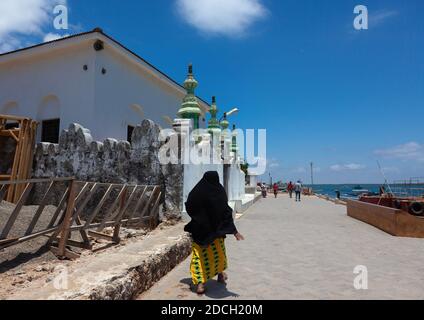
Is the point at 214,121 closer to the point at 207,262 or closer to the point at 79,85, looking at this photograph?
the point at 79,85

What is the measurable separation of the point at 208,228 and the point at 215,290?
0.86 metres

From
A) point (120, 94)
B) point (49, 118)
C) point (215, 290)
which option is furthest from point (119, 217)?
point (49, 118)

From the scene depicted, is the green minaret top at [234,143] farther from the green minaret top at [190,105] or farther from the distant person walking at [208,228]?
the distant person walking at [208,228]

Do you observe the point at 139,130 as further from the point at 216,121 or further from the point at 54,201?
the point at 216,121

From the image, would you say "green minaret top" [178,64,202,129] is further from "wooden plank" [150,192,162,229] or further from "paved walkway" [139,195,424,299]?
"paved walkway" [139,195,424,299]

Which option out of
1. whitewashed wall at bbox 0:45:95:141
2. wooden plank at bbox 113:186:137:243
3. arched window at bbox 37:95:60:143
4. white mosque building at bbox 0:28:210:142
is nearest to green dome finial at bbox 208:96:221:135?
white mosque building at bbox 0:28:210:142

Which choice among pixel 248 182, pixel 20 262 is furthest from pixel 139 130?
pixel 248 182

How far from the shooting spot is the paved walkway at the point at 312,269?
4.05 meters

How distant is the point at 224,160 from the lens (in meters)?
15.1

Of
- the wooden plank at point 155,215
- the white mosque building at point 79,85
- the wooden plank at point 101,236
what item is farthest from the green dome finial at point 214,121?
the wooden plank at point 101,236

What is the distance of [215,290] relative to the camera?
13.8 ft

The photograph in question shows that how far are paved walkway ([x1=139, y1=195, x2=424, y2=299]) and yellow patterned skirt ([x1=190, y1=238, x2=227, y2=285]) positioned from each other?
229 millimetres
